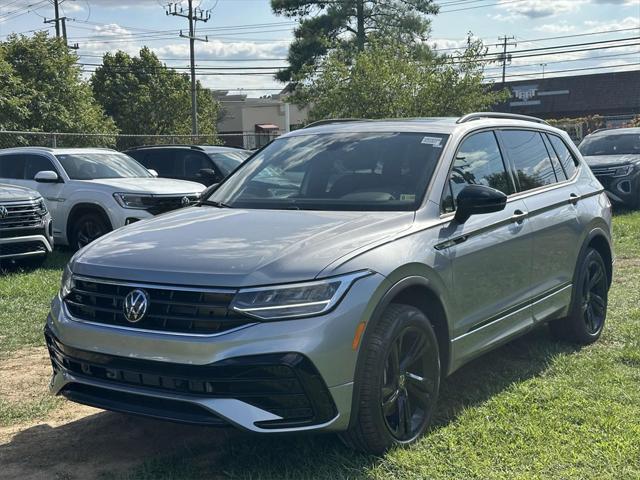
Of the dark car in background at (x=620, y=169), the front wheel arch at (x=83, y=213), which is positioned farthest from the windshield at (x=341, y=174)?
the dark car in background at (x=620, y=169)

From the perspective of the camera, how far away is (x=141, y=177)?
11.3 m

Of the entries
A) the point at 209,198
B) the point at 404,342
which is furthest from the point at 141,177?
the point at 404,342

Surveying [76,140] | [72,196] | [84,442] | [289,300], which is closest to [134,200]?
[72,196]

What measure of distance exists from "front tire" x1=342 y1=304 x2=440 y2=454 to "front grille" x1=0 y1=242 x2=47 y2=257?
6.63 metres

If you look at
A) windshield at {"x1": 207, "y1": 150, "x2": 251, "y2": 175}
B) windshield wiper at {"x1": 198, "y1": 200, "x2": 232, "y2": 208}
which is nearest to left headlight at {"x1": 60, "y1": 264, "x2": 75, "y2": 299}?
windshield wiper at {"x1": 198, "y1": 200, "x2": 232, "y2": 208}

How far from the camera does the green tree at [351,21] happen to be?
34.9m

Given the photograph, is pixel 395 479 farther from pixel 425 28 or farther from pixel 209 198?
pixel 425 28

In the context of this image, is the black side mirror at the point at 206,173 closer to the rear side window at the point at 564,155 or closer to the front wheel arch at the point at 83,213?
the front wheel arch at the point at 83,213

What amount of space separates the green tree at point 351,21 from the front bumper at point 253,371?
32532mm

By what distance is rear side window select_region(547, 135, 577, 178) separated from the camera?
5.91 metres

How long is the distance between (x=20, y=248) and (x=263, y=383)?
267 inches

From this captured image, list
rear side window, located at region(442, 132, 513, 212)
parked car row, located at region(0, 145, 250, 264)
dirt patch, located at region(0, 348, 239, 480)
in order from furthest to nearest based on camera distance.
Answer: parked car row, located at region(0, 145, 250, 264)
rear side window, located at region(442, 132, 513, 212)
dirt patch, located at region(0, 348, 239, 480)

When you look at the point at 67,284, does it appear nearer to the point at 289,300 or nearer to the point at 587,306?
the point at 289,300

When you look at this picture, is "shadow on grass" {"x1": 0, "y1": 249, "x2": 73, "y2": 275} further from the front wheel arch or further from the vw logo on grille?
the vw logo on grille
